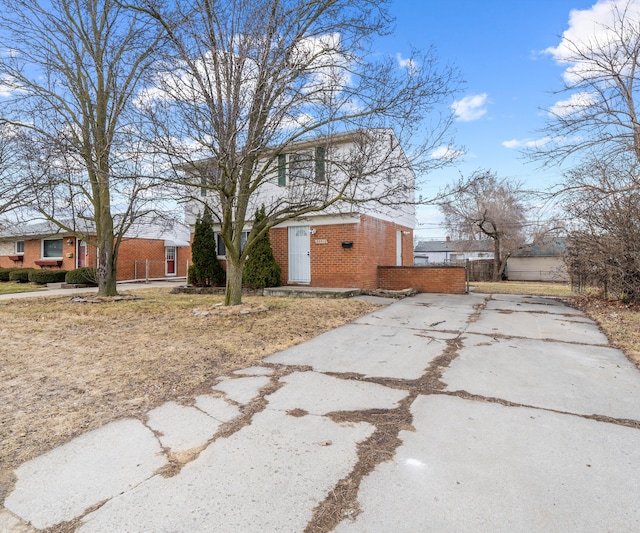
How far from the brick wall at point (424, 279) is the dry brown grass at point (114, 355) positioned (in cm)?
384

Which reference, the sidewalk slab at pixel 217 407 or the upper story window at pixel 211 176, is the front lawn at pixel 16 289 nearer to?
the upper story window at pixel 211 176

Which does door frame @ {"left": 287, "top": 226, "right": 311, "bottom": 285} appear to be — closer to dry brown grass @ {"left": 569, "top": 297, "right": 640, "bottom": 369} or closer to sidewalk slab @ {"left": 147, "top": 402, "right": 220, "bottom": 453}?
dry brown grass @ {"left": 569, "top": 297, "right": 640, "bottom": 369}

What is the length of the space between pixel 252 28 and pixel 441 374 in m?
5.91

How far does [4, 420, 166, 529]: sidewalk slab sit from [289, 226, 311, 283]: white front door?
985cm

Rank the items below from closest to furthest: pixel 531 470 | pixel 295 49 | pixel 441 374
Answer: pixel 531 470 → pixel 441 374 → pixel 295 49

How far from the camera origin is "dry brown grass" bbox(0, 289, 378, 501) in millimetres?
2945

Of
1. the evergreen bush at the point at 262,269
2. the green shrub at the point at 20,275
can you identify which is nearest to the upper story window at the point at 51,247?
the green shrub at the point at 20,275

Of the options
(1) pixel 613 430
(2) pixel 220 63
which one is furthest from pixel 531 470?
(2) pixel 220 63

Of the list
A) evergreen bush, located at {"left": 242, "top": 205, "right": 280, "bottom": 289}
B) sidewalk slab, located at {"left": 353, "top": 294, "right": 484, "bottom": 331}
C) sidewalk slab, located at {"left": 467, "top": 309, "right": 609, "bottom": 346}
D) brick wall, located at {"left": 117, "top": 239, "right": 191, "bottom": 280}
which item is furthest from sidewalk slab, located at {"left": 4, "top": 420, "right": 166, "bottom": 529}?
brick wall, located at {"left": 117, "top": 239, "right": 191, "bottom": 280}

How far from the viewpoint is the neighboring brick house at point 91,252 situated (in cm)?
1972

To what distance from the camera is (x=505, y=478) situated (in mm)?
2127

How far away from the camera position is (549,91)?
313 inches

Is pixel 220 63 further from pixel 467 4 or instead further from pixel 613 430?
pixel 613 430

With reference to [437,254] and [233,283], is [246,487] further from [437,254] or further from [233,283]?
→ [437,254]
